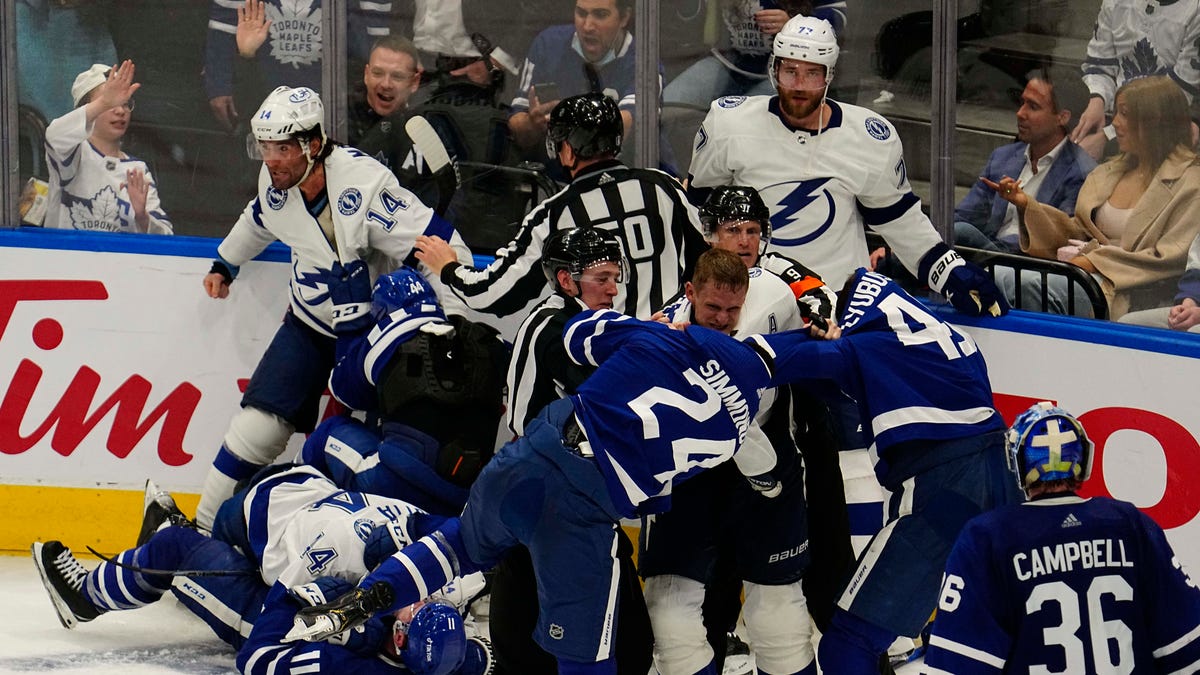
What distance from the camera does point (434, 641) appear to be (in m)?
4.27

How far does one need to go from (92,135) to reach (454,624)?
2341 mm

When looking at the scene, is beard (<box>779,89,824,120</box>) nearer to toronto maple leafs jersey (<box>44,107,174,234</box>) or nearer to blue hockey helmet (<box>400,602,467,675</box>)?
blue hockey helmet (<box>400,602,467,675</box>)

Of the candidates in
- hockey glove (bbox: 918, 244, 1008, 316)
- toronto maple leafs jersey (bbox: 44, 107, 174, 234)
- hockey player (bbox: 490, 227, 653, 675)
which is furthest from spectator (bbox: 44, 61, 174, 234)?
hockey glove (bbox: 918, 244, 1008, 316)

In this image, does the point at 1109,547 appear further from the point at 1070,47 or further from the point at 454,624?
the point at 1070,47

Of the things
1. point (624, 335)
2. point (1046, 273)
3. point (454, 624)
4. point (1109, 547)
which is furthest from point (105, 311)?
point (1109, 547)

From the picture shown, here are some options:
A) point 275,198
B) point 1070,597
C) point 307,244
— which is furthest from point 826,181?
point 1070,597

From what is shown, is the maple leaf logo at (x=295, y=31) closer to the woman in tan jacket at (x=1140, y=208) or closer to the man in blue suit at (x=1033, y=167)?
the man in blue suit at (x=1033, y=167)

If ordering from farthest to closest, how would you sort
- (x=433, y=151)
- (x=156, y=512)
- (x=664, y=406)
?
(x=433, y=151)
(x=156, y=512)
(x=664, y=406)

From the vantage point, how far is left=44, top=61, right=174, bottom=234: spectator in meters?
5.75

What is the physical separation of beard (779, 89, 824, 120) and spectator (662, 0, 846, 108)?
16.6 inches

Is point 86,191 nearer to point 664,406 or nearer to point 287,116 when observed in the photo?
point 287,116

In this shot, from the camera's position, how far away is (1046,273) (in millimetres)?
5012

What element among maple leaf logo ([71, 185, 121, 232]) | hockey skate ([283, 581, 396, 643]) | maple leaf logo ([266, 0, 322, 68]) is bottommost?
hockey skate ([283, 581, 396, 643])

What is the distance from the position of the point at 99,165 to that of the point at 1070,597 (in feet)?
12.4
